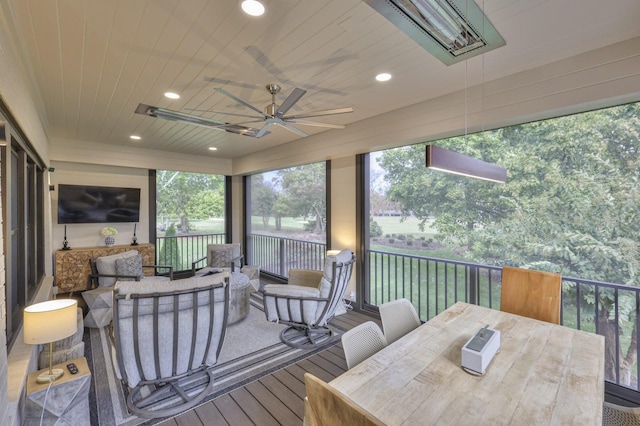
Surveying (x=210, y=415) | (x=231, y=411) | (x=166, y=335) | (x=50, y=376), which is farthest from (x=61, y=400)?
(x=231, y=411)

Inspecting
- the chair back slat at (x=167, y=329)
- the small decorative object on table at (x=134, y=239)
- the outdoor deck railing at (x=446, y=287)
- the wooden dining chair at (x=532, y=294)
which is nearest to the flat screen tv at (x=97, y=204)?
the small decorative object on table at (x=134, y=239)

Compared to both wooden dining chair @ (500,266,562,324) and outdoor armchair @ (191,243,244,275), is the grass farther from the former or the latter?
outdoor armchair @ (191,243,244,275)

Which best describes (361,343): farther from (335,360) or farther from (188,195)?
(188,195)

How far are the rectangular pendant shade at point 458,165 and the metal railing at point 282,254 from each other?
3.39 m

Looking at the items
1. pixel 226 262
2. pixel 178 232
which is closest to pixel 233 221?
pixel 178 232

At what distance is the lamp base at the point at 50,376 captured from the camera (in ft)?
6.12

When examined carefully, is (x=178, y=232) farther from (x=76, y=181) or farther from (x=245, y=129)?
(x=245, y=129)

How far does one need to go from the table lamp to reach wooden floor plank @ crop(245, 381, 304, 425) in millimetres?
1396

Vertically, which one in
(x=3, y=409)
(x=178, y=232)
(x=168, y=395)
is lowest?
(x=168, y=395)

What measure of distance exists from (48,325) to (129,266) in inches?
112

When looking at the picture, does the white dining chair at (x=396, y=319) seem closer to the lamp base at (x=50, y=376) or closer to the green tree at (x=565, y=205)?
the green tree at (x=565, y=205)

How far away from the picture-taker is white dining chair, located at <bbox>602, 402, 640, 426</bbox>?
1.50 m

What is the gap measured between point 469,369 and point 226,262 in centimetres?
475

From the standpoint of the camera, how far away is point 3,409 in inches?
52.6
